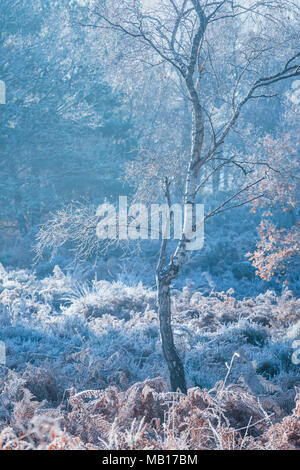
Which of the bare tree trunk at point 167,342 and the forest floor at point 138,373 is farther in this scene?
the bare tree trunk at point 167,342

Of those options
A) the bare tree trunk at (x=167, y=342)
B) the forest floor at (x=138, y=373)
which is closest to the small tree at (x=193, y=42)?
the bare tree trunk at (x=167, y=342)

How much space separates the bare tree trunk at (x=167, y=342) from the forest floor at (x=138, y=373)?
0.35m

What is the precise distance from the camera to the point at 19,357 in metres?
6.26

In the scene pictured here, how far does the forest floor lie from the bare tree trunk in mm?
350

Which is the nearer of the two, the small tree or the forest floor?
the forest floor

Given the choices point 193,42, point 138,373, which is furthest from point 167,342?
point 193,42

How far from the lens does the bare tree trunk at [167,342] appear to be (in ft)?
15.7

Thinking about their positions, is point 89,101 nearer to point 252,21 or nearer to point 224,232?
point 224,232

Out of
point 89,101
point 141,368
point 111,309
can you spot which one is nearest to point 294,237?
point 111,309

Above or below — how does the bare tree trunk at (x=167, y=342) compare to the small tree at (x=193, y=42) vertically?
below

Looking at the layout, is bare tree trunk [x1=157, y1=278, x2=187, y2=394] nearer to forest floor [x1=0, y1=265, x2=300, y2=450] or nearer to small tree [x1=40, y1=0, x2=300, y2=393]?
small tree [x1=40, y1=0, x2=300, y2=393]

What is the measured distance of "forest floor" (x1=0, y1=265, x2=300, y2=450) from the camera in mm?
3150

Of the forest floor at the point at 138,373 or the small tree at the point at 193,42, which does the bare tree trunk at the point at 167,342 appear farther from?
the forest floor at the point at 138,373

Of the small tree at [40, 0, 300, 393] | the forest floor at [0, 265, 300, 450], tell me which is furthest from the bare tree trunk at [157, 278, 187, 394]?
the forest floor at [0, 265, 300, 450]
